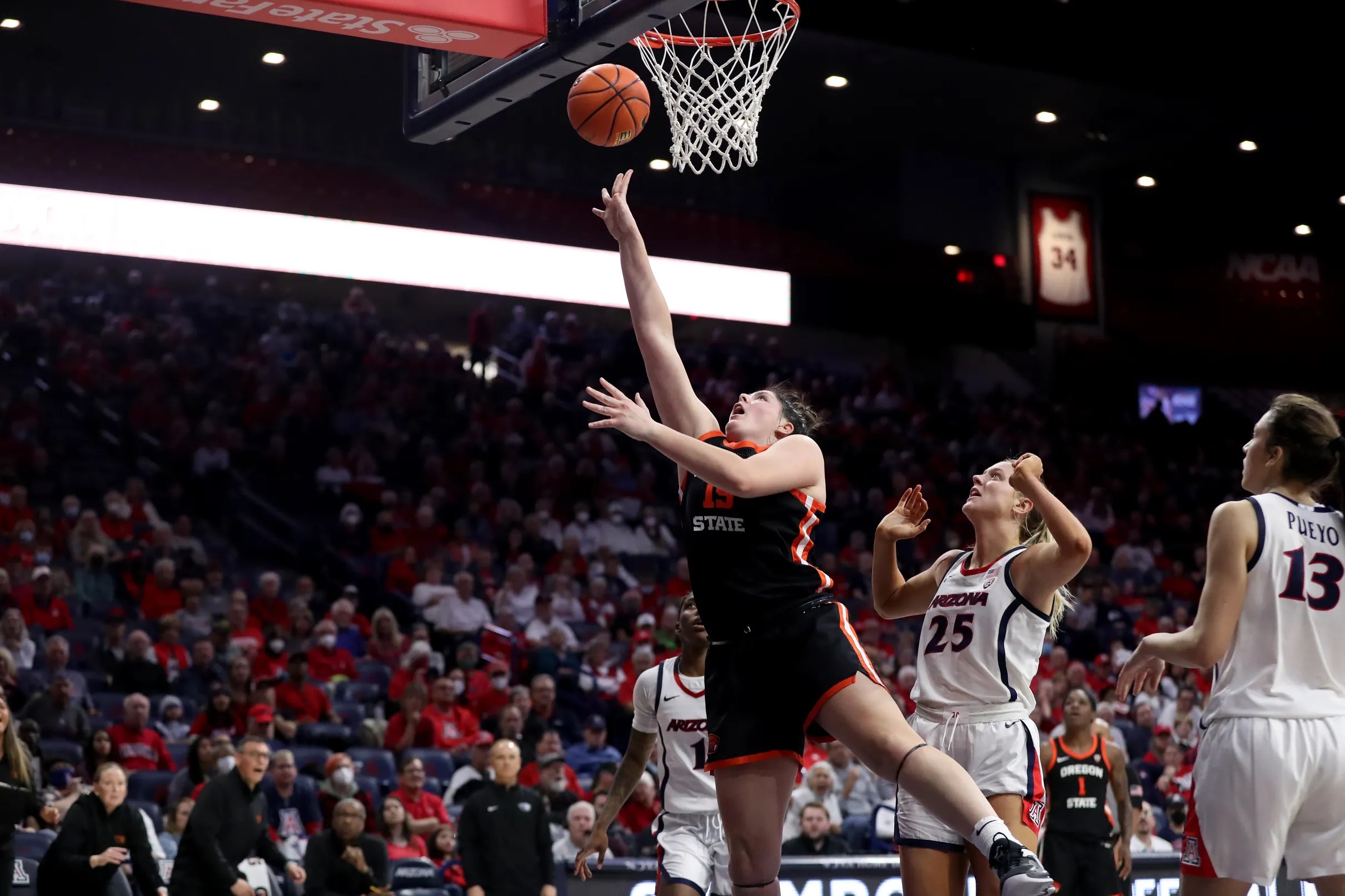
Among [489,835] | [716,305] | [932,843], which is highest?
[716,305]

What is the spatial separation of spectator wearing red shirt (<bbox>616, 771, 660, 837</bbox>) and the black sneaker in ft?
28.1

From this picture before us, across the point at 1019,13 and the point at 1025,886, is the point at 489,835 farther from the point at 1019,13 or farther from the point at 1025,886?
the point at 1019,13

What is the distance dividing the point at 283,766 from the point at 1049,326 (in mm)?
17351

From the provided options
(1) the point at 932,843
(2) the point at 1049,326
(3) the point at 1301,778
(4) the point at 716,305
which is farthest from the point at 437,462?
(3) the point at 1301,778

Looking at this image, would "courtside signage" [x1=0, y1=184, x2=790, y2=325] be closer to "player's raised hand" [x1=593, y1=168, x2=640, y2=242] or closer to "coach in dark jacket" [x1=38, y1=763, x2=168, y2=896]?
"coach in dark jacket" [x1=38, y1=763, x2=168, y2=896]

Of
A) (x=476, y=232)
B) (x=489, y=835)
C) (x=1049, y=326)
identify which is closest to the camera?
(x=489, y=835)

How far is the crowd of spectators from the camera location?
12.6 metres

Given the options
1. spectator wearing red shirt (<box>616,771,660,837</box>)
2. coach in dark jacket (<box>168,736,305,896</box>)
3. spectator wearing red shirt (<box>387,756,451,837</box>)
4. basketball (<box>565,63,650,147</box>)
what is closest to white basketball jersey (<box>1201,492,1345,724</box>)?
basketball (<box>565,63,650,147</box>)

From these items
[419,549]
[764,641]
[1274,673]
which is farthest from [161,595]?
[1274,673]

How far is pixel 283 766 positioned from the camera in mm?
11461

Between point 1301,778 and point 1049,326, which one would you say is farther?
point 1049,326

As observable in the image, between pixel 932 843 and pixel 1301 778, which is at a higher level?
pixel 1301 778

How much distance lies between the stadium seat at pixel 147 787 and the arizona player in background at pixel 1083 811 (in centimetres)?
682

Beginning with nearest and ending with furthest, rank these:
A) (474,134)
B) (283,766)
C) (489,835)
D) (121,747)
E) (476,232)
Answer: (489,835) → (283,766) → (121,747) → (476,232) → (474,134)
